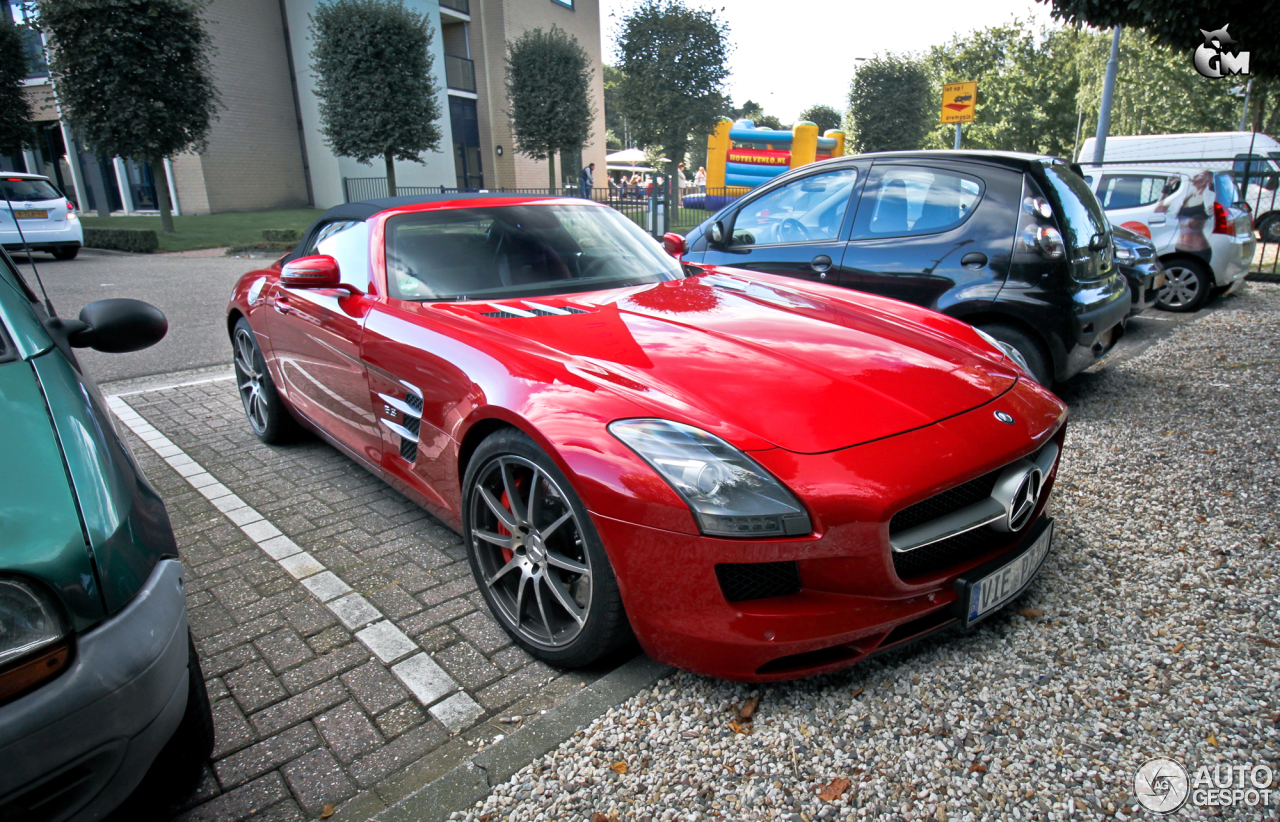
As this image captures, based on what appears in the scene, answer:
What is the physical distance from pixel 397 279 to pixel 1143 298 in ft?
Result: 21.3

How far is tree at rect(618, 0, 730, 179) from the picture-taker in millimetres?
21438

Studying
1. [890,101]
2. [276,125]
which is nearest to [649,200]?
[276,125]

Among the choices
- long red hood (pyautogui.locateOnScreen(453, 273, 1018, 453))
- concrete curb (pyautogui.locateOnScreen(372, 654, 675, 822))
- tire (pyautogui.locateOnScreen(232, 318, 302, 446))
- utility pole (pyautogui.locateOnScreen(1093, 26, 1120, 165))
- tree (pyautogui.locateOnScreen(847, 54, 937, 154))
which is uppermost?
tree (pyautogui.locateOnScreen(847, 54, 937, 154))

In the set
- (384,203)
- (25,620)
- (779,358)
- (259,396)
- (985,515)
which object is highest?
(384,203)

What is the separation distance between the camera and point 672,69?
21625 mm

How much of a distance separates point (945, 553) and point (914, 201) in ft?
10.5

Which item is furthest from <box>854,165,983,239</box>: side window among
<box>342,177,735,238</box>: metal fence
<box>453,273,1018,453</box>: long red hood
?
<box>342,177,735,238</box>: metal fence

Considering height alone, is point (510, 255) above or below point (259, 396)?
above

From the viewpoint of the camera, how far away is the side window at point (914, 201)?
4.48 m

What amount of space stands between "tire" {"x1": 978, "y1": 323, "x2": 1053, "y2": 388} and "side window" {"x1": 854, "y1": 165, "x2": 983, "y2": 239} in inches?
27.4

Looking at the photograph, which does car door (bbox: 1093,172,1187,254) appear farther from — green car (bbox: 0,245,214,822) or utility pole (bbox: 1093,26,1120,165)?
green car (bbox: 0,245,214,822)

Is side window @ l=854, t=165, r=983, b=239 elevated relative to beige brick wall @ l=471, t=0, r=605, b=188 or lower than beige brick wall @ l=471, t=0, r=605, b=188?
lower

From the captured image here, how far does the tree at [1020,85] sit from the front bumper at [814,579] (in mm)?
44753

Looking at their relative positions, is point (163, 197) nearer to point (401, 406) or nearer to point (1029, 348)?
point (401, 406)
